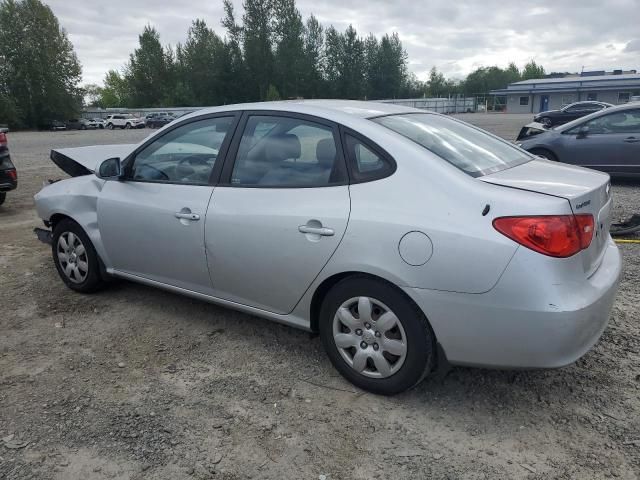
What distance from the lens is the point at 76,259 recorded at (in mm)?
4484

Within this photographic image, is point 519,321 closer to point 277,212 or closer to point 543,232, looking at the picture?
point 543,232

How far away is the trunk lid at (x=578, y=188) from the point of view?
259cm

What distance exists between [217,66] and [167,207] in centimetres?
7911

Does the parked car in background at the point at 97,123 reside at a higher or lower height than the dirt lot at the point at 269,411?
higher

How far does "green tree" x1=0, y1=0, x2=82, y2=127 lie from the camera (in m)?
59.8

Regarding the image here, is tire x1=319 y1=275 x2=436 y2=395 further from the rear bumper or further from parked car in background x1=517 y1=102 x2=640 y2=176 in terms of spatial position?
parked car in background x1=517 y1=102 x2=640 y2=176

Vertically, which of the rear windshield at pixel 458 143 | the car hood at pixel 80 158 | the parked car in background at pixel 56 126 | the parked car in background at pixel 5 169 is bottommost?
the parked car in background at pixel 56 126

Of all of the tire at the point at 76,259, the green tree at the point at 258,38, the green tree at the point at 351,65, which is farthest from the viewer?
the green tree at the point at 351,65

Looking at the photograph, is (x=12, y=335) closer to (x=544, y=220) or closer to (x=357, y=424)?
(x=357, y=424)

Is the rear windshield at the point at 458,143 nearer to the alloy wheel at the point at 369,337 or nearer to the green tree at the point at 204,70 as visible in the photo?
the alloy wheel at the point at 369,337

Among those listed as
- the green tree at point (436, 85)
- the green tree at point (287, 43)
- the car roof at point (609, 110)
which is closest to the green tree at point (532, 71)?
the green tree at point (436, 85)

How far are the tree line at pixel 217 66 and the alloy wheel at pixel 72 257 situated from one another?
199 feet

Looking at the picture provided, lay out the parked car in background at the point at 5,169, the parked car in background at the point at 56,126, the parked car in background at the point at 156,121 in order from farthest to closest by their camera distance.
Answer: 1. the parked car in background at the point at 56,126
2. the parked car in background at the point at 156,121
3. the parked car in background at the point at 5,169

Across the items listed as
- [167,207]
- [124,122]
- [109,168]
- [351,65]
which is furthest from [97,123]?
[167,207]
